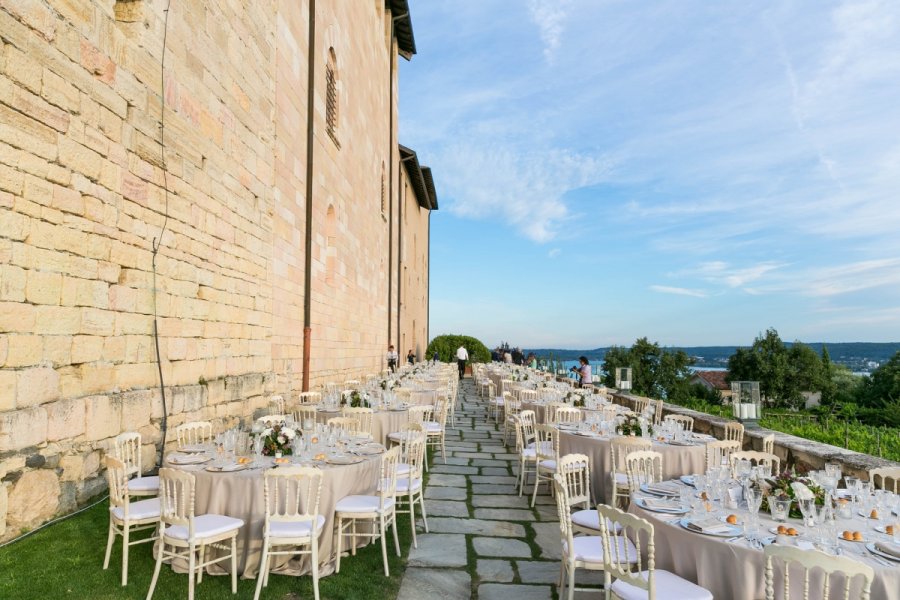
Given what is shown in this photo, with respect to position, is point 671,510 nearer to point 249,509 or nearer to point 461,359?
point 249,509

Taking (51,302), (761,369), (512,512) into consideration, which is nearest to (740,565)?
(512,512)

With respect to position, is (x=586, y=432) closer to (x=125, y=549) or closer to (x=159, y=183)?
(x=125, y=549)

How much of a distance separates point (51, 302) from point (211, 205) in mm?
2882

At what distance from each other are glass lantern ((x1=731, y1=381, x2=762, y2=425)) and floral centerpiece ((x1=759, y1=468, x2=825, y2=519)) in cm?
384

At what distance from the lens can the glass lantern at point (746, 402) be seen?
6.81 metres

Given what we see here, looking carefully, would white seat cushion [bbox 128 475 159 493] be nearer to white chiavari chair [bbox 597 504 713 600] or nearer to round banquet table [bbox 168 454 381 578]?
round banquet table [bbox 168 454 381 578]

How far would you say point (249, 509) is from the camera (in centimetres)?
374

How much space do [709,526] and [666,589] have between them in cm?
41

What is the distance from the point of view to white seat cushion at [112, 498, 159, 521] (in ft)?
12.1

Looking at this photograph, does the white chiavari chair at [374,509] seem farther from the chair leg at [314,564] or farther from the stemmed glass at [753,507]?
the stemmed glass at [753,507]

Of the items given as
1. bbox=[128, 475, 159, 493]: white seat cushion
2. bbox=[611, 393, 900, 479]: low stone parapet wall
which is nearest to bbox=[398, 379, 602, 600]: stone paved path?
bbox=[128, 475, 159, 493]: white seat cushion

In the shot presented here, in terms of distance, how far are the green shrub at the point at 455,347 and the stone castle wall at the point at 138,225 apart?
18224 mm

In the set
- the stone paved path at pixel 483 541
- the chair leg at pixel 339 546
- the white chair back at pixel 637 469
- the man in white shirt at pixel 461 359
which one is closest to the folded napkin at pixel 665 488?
the white chair back at pixel 637 469

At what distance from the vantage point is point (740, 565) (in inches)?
102
